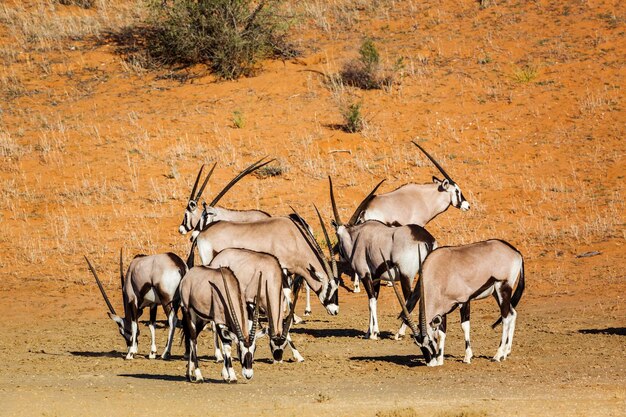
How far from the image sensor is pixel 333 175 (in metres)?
24.3

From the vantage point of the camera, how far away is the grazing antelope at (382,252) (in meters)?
14.6

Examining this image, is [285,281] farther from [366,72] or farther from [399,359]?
[366,72]

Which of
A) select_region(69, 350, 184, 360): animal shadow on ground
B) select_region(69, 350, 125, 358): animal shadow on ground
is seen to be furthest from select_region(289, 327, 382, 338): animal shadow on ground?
select_region(69, 350, 125, 358): animal shadow on ground

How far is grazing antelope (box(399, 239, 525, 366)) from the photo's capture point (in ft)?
42.3

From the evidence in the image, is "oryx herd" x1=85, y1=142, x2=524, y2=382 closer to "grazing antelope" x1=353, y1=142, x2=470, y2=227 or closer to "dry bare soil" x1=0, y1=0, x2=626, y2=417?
"dry bare soil" x1=0, y1=0, x2=626, y2=417

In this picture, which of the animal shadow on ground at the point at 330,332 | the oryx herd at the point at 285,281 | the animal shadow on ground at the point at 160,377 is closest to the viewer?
the oryx herd at the point at 285,281

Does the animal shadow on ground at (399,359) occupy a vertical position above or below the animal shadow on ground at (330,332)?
above

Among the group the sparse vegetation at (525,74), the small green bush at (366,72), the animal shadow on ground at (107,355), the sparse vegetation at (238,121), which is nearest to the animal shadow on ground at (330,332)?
the animal shadow on ground at (107,355)

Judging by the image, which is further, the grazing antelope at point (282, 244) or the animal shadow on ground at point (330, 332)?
the animal shadow on ground at point (330, 332)

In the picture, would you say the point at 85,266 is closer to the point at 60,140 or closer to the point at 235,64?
the point at 60,140

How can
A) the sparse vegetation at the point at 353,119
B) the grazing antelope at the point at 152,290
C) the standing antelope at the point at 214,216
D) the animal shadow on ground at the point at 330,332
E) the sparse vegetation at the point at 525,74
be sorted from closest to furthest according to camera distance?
the grazing antelope at the point at 152,290, the animal shadow on ground at the point at 330,332, the standing antelope at the point at 214,216, the sparse vegetation at the point at 353,119, the sparse vegetation at the point at 525,74

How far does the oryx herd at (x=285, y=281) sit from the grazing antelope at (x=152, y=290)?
13 millimetres

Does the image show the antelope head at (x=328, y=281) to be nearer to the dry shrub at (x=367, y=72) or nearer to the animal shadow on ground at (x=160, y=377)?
the animal shadow on ground at (x=160, y=377)

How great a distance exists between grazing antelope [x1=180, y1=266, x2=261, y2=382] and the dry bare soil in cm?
30
